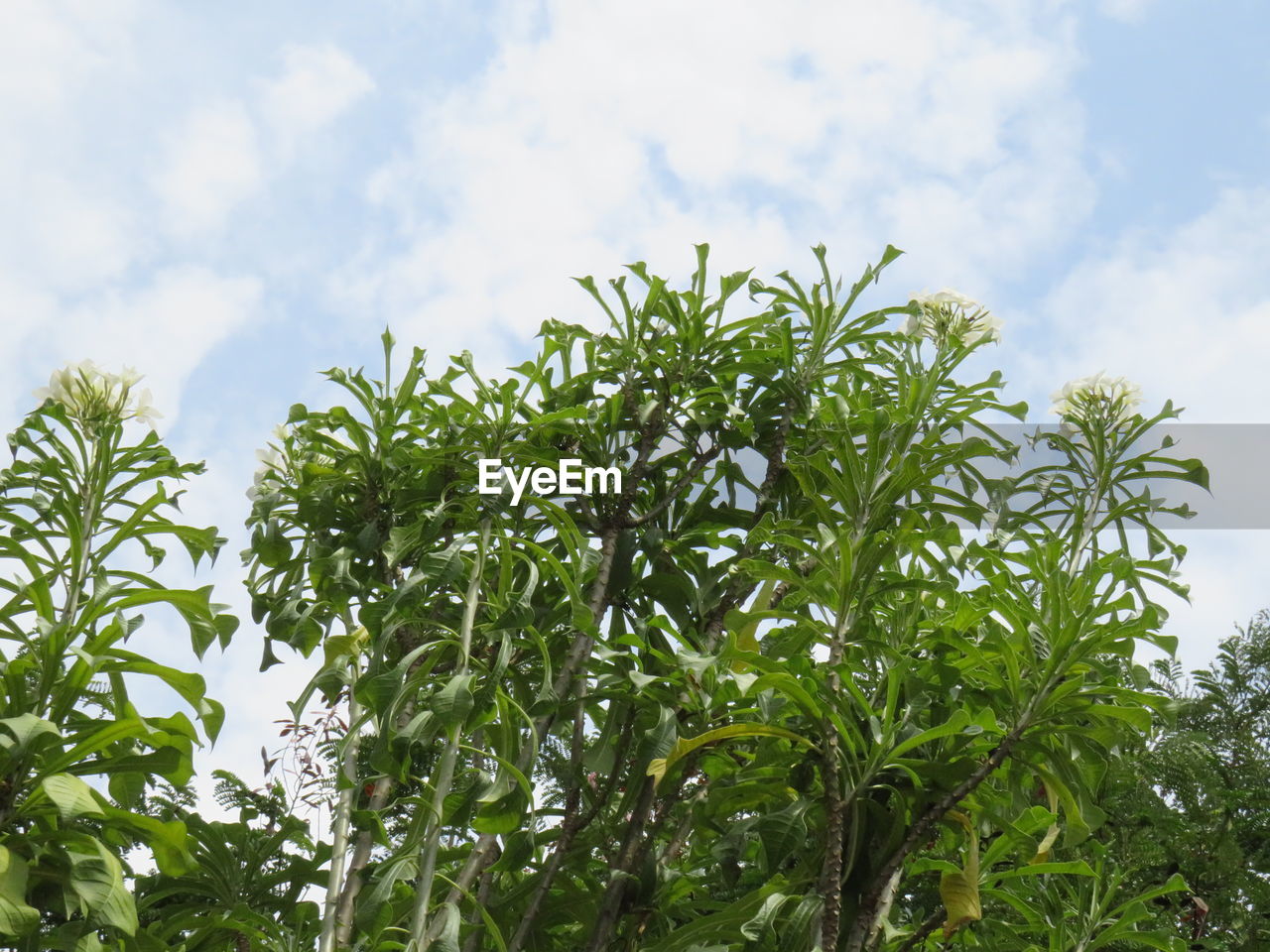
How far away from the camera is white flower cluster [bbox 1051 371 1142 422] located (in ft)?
8.70

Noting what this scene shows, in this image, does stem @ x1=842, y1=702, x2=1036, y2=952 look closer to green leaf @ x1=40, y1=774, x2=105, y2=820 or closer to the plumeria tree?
the plumeria tree

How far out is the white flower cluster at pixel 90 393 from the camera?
92.3 inches

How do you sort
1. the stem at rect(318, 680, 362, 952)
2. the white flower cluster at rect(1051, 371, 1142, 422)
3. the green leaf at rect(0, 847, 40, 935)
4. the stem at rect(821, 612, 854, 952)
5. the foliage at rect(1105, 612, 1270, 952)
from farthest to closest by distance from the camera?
the foliage at rect(1105, 612, 1270, 952), the white flower cluster at rect(1051, 371, 1142, 422), the stem at rect(318, 680, 362, 952), the stem at rect(821, 612, 854, 952), the green leaf at rect(0, 847, 40, 935)

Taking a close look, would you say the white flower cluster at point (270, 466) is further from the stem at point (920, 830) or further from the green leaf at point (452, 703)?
the stem at point (920, 830)

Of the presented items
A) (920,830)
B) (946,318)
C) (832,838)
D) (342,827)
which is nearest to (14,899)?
(342,827)

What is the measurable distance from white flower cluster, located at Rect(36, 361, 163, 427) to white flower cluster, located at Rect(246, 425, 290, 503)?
0.34 meters

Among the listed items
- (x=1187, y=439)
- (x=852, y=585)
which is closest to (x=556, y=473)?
(x=852, y=585)

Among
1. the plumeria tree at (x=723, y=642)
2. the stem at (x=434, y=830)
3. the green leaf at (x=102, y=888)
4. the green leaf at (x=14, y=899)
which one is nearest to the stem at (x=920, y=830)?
the plumeria tree at (x=723, y=642)

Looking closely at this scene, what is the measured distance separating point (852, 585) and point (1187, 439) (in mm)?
1813

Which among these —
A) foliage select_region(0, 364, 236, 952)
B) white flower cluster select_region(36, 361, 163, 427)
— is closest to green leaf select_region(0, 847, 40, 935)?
foliage select_region(0, 364, 236, 952)

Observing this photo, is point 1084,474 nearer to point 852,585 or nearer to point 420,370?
point 852,585

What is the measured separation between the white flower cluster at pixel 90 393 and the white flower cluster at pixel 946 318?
1.58 meters

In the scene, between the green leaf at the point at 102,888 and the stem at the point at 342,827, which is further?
the stem at the point at 342,827

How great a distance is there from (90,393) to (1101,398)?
80.7 inches
